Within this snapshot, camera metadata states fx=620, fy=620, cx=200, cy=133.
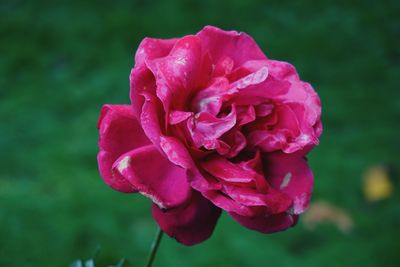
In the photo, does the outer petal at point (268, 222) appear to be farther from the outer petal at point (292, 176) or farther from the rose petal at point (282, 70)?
the rose petal at point (282, 70)

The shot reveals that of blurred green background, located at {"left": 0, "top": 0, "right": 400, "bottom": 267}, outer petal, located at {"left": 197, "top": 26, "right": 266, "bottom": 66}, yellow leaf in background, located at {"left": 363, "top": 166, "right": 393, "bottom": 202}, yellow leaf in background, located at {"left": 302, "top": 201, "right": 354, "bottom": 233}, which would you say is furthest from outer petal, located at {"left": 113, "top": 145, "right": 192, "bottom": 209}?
yellow leaf in background, located at {"left": 363, "top": 166, "right": 393, "bottom": 202}

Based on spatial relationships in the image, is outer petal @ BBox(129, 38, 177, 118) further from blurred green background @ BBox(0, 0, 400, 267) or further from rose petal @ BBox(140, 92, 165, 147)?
blurred green background @ BBox(0, 0, 400, 267)

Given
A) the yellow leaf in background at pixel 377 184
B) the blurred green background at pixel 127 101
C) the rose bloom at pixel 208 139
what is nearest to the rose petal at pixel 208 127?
the rose bloom at pixel 208 139

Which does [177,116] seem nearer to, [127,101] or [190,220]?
[190,220]

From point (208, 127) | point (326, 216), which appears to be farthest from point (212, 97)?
point (326, 216)

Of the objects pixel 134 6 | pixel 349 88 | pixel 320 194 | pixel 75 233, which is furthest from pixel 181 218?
pixel 134 6

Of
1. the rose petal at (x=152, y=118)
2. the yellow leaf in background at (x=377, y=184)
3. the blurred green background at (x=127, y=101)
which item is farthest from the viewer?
the yellow leaf in background at (x=377, y=184)
